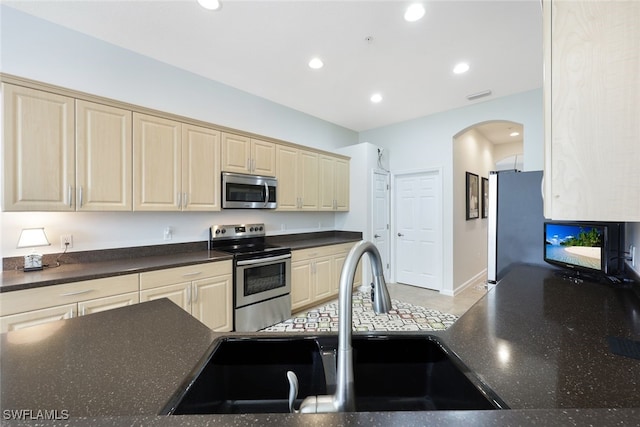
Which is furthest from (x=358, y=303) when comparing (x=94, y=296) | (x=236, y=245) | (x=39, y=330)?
(x=39, y=330)

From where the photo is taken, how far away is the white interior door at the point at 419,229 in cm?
442

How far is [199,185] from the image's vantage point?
2.83 meters

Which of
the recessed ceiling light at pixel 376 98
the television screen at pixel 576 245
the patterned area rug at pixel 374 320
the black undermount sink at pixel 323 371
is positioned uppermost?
the recessed ceiling light at pixel 376 98

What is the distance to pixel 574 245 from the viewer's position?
203 cm

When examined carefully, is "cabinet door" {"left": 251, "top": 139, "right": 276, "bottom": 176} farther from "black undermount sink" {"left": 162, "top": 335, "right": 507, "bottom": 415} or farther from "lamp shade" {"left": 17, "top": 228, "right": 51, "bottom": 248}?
"black undermount sink" {"left": 162, "top": 335, "right": 507, "bottom": 415}

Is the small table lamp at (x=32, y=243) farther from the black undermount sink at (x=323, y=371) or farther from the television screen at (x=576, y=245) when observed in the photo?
the television screen at (x=576, y=245)

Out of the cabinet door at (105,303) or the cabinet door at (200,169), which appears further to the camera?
the cabinet door at (200,169)

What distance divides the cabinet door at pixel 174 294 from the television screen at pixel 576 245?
3.15 meters

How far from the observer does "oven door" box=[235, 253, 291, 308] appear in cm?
282

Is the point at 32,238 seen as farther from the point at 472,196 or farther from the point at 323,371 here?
the point at 472,196

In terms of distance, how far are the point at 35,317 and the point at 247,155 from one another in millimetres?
2249

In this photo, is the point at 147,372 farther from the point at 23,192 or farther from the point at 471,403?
the point at 23,192

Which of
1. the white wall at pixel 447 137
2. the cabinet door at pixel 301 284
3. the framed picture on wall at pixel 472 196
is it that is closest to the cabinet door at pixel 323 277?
the cabinet door at pixel 301 284

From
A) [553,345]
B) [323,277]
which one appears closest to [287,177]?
[323,277]
